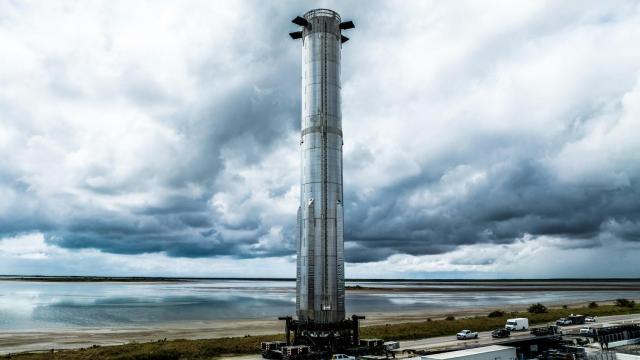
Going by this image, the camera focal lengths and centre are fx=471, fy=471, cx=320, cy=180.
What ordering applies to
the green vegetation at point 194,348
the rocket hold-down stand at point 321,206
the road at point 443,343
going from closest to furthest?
1. the rocket hold-down stand at point 321,206
2. the road at point 443,343
3. the green vegetation at point 194,348

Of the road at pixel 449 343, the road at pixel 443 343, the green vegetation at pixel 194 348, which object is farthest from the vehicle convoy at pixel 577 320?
the road at pixel 449 343

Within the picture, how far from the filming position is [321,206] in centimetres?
4572

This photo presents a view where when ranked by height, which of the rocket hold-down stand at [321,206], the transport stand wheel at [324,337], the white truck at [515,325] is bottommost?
the white truck at [515,325]

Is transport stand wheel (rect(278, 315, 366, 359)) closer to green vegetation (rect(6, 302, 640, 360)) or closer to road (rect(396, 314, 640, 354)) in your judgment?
road (rect(396, 314, 640, 354))

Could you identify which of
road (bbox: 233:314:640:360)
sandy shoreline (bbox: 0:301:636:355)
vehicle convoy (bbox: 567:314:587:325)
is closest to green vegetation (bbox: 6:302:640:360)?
road (bbox: 233:314:640:360)

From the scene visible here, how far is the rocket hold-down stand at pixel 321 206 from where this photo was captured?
44.6 meters

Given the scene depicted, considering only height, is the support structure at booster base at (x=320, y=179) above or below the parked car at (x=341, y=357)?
above

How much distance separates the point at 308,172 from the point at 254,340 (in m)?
24.7

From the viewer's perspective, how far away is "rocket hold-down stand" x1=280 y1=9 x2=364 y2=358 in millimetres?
44562

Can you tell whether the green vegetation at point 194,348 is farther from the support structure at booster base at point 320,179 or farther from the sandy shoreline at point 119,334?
the support structure at booster base at point 320,179

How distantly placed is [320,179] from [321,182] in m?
0.31

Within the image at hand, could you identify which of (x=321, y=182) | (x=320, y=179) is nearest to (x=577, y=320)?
(x=321, y=182)

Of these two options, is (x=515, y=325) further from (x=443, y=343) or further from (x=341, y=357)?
(x=341, y=357)

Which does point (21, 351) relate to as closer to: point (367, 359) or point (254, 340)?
point (254, 340)
